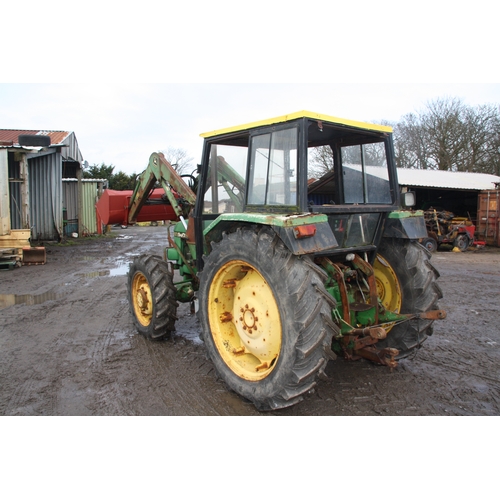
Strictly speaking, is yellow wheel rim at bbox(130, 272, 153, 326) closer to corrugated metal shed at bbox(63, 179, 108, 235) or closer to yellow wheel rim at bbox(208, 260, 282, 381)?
yellow wheel rim at bbox(208, 260, 282, 381)

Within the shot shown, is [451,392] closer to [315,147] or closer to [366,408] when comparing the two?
[366,408]

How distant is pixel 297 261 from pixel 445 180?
19970 millimetres

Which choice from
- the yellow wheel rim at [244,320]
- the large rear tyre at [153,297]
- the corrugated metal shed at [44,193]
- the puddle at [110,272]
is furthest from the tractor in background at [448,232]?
the corrugated metal shed at [44,193]

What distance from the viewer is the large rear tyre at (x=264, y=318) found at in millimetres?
2914

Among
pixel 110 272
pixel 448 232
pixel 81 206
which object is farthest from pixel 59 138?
pixel 448 232

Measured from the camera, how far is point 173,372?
414cm

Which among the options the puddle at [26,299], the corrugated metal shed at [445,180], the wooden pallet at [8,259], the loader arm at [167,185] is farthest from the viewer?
the corrugated metal shed at [445,180]

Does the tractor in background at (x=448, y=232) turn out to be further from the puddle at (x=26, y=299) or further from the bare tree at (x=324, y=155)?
the puddle at (x=26, y=299)

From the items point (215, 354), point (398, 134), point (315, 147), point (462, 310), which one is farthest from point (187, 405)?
point (398, 134)

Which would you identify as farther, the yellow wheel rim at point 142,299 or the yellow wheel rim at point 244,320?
the yellow wheel rim at point 142,299

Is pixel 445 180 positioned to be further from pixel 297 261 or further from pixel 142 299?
pixel 297 261

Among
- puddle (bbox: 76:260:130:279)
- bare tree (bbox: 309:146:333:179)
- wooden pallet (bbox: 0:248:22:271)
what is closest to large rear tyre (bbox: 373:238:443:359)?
bare tree (bbox: 309:146:333:179)

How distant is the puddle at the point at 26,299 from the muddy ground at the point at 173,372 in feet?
0.29

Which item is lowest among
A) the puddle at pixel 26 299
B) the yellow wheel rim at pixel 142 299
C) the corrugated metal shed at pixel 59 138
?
the puddle at pixel 26 299
